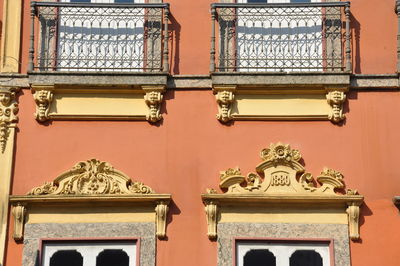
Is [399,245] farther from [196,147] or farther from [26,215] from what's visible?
[26,215]

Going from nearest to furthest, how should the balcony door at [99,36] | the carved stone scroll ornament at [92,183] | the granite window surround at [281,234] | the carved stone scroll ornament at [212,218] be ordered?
the granite window surround at [281,234]
the carved stone scroll ornament at [212,218]
the carved stone scroll ornament at [92,183]
the balcony door at [99,36]

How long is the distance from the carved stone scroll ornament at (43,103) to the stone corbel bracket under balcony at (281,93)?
231 cm

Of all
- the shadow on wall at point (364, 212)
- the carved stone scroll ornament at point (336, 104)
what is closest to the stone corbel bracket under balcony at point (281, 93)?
the carved stone scroll ornament at point (336, 104)

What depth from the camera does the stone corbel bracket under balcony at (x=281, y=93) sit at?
14766mm

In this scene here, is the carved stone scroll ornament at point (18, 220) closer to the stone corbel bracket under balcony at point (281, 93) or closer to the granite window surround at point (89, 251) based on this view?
the granite window surround at point (89, 251)

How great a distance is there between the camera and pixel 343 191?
47.2ft

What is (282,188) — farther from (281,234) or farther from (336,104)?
(336,104)

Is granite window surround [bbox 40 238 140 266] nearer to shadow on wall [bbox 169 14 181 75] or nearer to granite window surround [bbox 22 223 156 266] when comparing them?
granite window surround [bbox 22 223 156 266]

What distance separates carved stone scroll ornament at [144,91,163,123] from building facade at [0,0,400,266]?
0.8 inches

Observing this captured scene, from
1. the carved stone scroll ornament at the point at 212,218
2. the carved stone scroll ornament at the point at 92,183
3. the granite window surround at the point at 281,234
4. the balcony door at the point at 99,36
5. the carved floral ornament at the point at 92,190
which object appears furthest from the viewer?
the balcony door at the point at 99,36

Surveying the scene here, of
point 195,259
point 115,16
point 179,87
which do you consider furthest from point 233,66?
point 195,259

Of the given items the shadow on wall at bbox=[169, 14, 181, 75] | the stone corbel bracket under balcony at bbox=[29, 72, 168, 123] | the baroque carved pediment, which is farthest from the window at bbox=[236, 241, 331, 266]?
the shadow on wall at bbox=[169, 14, 181, 75]

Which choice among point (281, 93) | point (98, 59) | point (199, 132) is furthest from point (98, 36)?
point (281, 93)

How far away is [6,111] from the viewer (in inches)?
585
